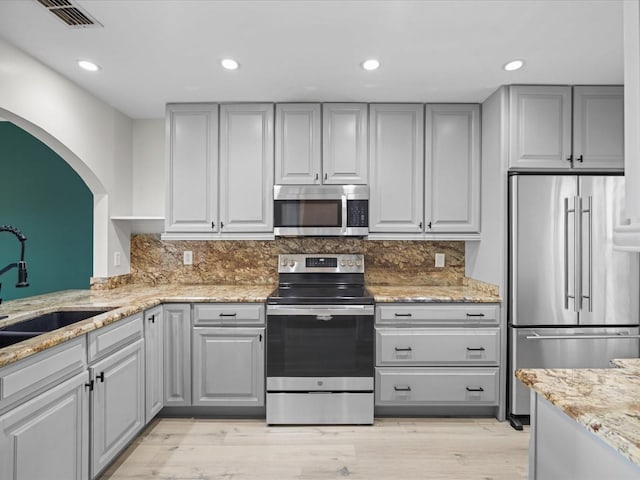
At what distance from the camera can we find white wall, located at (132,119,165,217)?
3.58 meters

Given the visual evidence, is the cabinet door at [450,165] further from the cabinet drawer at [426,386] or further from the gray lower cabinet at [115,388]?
the gray lower cabinet at [115,388]

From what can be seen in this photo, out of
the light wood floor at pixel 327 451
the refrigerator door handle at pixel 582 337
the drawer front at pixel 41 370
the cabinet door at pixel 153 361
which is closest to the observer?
the drawer front at pixel 41 370

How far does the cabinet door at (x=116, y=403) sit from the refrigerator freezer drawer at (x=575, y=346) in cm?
253

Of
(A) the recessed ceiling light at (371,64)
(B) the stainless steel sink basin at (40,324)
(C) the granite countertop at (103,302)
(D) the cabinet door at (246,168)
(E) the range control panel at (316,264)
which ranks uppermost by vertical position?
(A) the recessed ceiling light at (371,64)

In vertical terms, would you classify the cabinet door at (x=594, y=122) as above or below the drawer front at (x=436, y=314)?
above

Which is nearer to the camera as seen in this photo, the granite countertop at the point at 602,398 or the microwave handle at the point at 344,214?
the granite countertop at the point at 602,398

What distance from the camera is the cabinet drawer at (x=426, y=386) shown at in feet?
9.32

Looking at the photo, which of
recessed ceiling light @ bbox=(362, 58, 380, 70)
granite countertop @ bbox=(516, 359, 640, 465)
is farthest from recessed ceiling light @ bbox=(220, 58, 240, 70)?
granite countertop @ bbox=(516, 359, 640, 465)

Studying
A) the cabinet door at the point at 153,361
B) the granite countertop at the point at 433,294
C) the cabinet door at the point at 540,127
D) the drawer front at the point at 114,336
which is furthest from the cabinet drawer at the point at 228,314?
the cabinet door at the point at 540,127

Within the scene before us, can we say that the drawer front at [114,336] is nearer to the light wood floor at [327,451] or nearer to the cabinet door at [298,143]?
the light wood floor at [327,451]

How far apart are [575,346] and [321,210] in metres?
2.04

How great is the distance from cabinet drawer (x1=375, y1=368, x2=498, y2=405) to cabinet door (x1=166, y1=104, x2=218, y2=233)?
178cm

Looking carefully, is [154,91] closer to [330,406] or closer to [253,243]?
[253,243]

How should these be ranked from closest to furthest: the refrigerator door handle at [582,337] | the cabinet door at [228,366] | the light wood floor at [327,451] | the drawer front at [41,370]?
the drawer front at [41,370]
the light wood floor at [327,451]
the refrigerator door handle at [582,337]
the cabinet door at [228,366]
